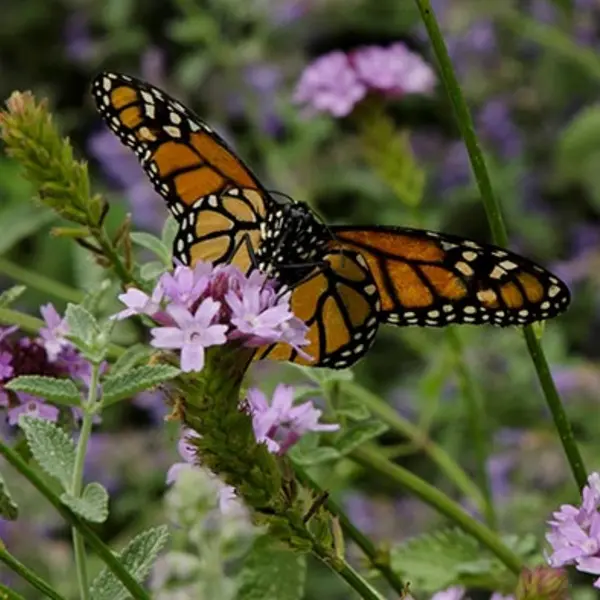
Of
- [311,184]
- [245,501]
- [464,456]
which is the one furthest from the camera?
[311,184]

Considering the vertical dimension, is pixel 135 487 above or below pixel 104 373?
below

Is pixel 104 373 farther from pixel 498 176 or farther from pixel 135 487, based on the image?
pixel 498 176

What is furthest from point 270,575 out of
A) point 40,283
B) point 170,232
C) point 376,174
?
point 376,174

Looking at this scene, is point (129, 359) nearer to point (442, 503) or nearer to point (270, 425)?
point (270, 425)

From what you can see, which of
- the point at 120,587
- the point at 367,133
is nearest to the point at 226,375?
the point at 120,587

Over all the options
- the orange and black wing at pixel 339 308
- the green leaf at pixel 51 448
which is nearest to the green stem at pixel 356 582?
the green leaf at pixel 51 448

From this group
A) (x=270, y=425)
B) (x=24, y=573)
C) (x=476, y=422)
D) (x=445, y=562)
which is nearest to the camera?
(x=24, y=573)
